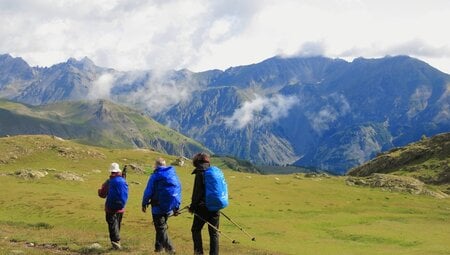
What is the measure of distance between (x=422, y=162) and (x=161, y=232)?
139m

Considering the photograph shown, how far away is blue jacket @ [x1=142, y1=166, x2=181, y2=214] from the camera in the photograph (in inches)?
901

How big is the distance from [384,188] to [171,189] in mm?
87961

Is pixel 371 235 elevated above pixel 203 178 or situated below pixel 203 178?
below

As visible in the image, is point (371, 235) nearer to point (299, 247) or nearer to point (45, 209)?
point (299, 247)

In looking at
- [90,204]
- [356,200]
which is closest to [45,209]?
[90,204]

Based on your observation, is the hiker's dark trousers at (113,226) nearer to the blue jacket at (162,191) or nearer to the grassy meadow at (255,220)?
the grassy meadow at (255,220)

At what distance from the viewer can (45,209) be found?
5125 cm

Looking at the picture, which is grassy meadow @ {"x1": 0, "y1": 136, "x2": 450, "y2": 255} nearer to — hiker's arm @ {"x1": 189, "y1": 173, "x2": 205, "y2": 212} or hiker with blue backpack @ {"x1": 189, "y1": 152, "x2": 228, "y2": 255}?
hiker with blue backpack @ {"x1": 189, "y1": 152, "x2": 228, "y2": 255}

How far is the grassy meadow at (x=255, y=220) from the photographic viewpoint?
33.0 metres

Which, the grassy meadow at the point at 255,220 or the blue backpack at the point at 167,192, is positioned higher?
the blue backpack at the point at 167,192

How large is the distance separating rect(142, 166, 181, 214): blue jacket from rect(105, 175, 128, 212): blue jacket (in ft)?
10.6

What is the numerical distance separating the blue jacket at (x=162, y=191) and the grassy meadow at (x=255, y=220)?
2.89m

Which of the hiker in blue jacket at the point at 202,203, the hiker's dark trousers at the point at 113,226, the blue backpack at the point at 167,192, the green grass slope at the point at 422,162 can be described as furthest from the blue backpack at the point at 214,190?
the green grass slope at the point at 422,162

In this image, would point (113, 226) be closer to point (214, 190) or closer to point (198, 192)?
point (198, 192)
